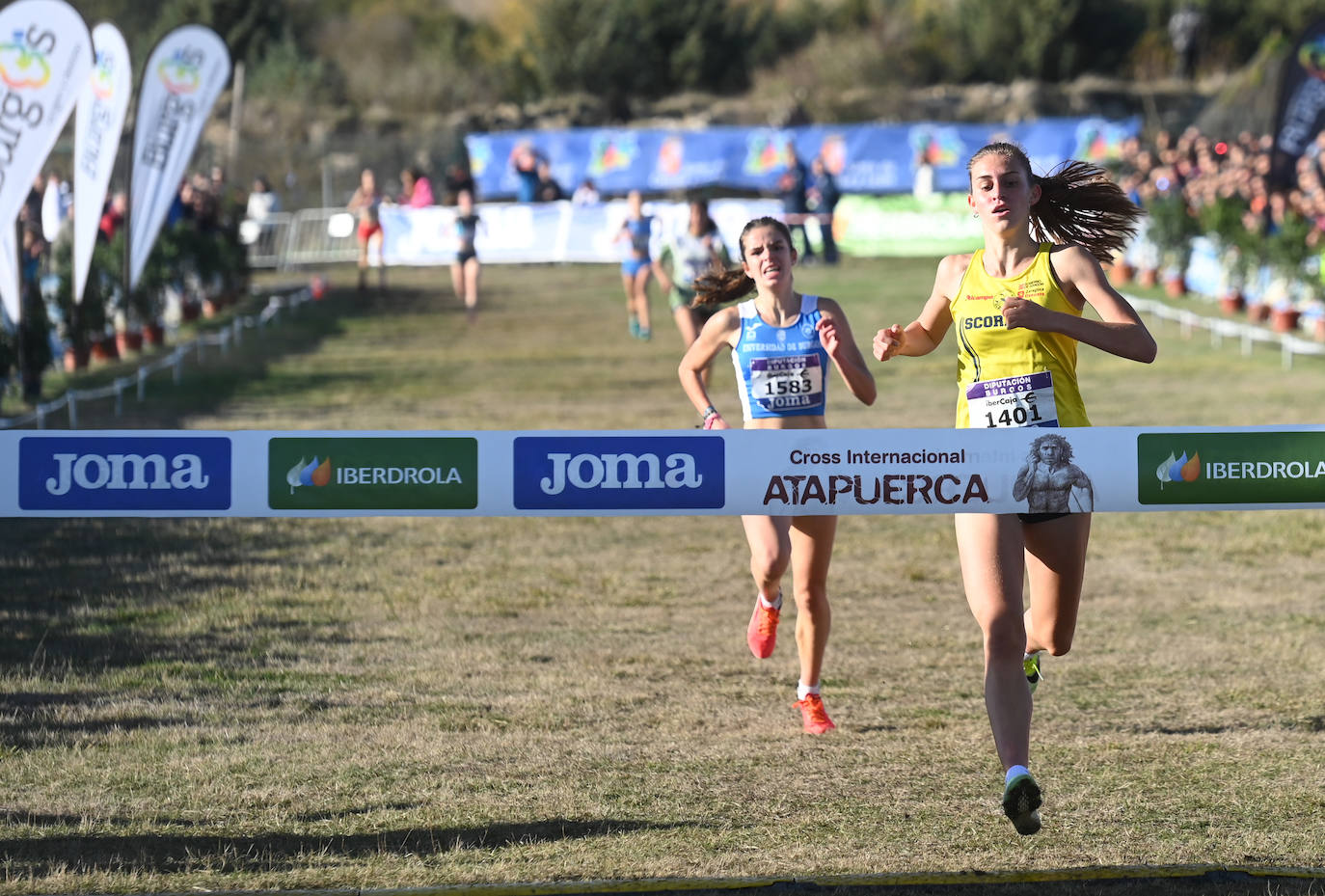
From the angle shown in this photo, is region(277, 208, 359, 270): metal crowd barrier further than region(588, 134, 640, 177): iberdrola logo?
No

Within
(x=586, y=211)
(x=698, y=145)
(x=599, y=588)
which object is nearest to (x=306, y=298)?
(x=586, y=211)

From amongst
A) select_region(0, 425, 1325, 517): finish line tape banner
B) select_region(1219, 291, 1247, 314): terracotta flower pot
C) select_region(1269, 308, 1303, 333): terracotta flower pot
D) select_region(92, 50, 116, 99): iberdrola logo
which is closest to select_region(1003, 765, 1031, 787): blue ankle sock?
select_region(0, 425, 1325, 517): finish line tape banner

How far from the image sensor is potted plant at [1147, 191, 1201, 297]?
2847cm

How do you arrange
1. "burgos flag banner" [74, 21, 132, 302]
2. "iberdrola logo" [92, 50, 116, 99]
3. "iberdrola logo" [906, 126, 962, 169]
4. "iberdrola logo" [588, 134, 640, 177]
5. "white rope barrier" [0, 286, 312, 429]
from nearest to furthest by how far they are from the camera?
"white rope barrier" [0, 286, 312, 429] < "burgos flag banner" [74, 21, 132, 302] < "iberdrola logo" [92, 50, 116, 99] < "iberdrola logo" [906, 126, 962, 169] < "iberdrola logo" [588, 134, 640, 177]

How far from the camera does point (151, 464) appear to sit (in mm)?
5398

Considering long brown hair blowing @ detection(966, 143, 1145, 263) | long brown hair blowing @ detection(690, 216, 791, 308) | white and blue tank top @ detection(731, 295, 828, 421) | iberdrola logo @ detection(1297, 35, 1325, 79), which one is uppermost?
iberdrola logo @ detection(1297, 35, 1325, 79)

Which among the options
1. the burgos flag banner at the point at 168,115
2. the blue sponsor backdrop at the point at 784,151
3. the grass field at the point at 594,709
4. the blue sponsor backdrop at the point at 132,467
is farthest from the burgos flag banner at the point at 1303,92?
the blue sponsor backdrop at the point at 132,467

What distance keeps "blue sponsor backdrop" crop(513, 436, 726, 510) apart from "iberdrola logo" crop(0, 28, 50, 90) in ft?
35.3

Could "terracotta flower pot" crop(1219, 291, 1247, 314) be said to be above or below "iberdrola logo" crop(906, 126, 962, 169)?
below

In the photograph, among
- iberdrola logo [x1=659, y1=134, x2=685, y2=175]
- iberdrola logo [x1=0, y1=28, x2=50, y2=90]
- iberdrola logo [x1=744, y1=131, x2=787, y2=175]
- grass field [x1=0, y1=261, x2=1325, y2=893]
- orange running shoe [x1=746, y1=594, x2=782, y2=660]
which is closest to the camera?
grass field [x1=0, y1=261, x2=1325, y2=893]

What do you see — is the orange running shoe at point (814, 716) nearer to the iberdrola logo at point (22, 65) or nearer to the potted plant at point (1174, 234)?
the iberdrola logo at point (22, 65)

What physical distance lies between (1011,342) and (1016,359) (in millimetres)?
55

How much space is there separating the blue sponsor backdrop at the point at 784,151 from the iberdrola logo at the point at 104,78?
25.6 metres

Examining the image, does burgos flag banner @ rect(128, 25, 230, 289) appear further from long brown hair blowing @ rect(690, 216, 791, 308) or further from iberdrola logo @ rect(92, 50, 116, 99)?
long brown hair blowing @ rect(690, 216, 791, 308)
